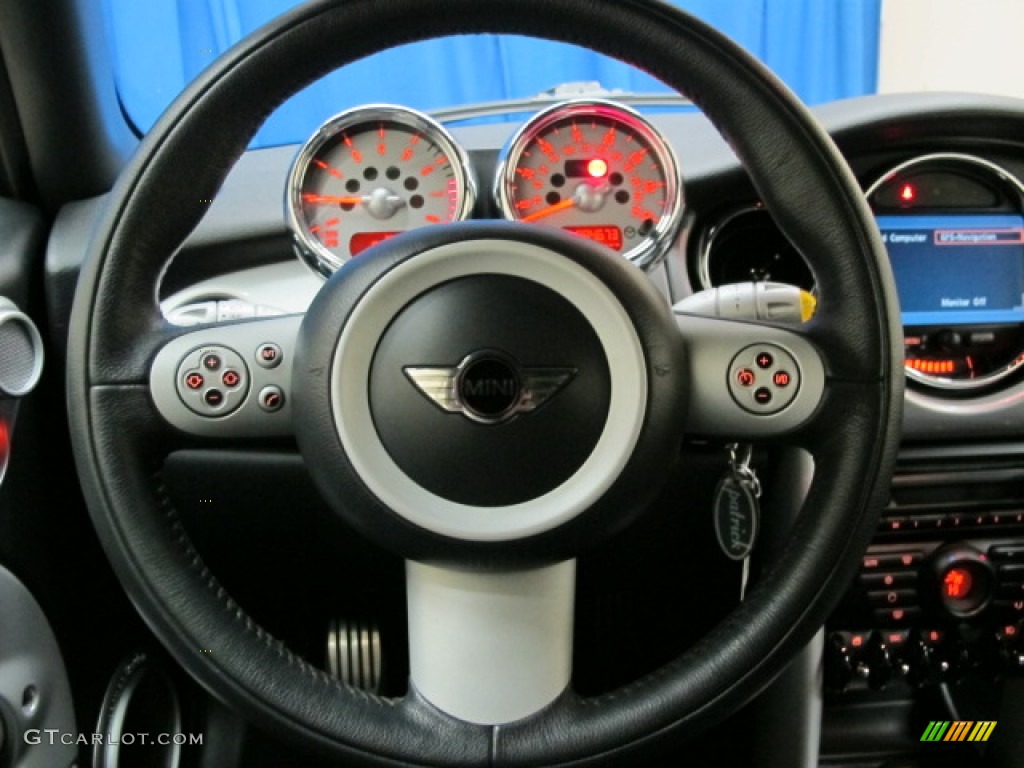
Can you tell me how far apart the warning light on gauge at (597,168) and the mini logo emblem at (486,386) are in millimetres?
537

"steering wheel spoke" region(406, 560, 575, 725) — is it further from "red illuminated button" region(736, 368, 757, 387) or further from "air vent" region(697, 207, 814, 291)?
"air vent" region(697, 207, 814, 291)

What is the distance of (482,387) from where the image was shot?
66 cm

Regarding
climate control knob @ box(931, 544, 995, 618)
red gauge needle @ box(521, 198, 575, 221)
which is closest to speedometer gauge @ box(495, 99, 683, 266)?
red gauge needle @ box(521, 198, 575, 221)

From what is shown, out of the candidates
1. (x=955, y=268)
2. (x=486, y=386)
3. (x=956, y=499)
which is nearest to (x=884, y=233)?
(x=955, y=268)

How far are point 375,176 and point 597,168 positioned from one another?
0.25 m

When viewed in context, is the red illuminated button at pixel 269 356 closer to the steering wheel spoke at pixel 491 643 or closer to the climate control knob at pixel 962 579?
the steering wheel spoke at pixel 491 643

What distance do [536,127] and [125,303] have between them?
0.56 m

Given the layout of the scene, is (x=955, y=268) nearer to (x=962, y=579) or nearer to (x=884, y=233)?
(x=884, y=233)

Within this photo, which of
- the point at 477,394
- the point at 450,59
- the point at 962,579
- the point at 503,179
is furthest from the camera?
the point at 450,59

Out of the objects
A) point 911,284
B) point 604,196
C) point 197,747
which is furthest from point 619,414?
point 197,747

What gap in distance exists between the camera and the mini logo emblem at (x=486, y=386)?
0.66 meters

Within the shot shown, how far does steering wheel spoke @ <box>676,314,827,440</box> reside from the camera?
2.35 ft

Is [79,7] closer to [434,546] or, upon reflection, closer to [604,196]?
[604,196]

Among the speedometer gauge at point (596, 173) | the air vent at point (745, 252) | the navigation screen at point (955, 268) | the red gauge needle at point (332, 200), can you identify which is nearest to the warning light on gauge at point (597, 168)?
the speedometer gauge at point (596, 173)
